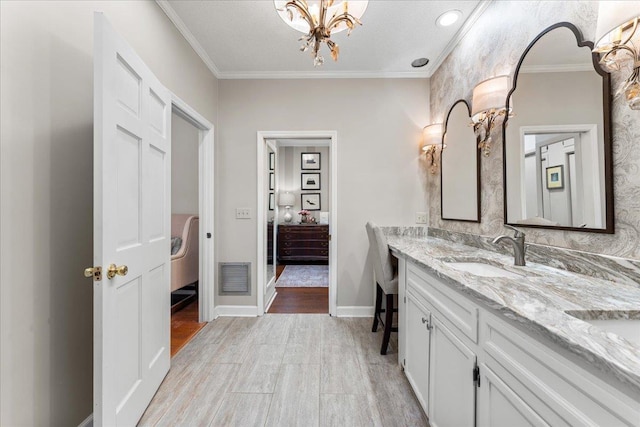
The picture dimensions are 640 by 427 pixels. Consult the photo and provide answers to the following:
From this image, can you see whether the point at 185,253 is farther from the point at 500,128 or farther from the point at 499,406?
the point at 500,128

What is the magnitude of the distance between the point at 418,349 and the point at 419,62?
256cm

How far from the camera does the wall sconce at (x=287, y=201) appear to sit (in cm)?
532

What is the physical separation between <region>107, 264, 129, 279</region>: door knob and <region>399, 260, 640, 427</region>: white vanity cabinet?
4.72 feet

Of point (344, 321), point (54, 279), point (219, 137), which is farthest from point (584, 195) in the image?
point (219, 137)

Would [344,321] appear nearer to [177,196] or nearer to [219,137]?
[219,137]

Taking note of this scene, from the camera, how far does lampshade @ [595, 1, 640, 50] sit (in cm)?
83

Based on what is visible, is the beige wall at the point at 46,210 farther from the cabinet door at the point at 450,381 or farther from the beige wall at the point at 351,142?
the cabinet door at the point at 450,381

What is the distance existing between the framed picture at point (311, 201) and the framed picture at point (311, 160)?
1.92 feet

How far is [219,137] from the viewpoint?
109 inches

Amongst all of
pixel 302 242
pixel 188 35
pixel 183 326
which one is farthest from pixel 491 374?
pixel 302 242

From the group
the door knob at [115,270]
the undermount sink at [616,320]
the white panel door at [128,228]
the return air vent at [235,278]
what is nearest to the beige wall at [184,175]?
the return air vent at [235,278]

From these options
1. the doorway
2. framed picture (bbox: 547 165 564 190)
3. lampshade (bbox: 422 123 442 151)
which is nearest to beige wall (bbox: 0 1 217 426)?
the doorway

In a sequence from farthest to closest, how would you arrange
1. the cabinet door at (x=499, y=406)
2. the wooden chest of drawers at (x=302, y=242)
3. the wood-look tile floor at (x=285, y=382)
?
the wooden chest of drawers at (x=302, y=242), the wood-look tile floor at (x=285, y=382), the cabinet door at (x=499, y=406)

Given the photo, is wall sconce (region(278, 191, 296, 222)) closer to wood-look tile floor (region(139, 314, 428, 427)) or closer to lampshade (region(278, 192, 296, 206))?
lampshade (region(278, 192, 296, 206))
